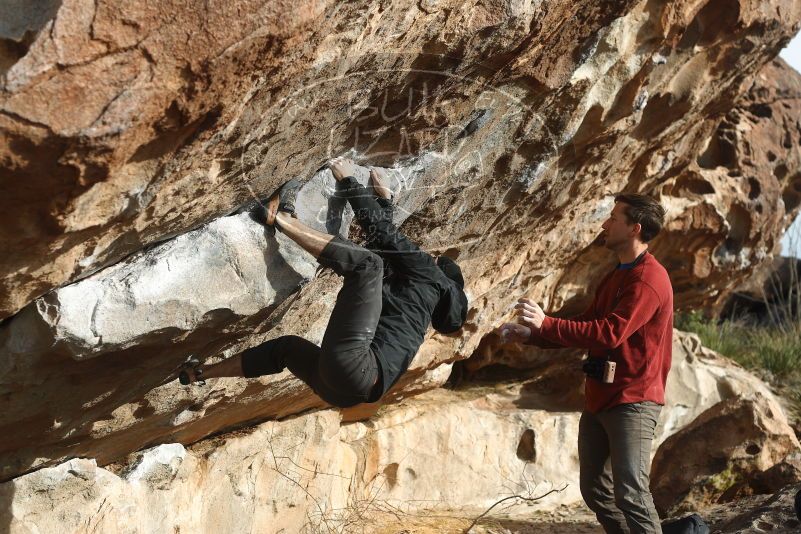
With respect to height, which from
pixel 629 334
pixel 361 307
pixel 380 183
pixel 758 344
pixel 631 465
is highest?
pixel 380 183

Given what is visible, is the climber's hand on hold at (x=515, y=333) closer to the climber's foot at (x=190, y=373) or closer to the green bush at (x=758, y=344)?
the climber's foot at (x=190, y=373)

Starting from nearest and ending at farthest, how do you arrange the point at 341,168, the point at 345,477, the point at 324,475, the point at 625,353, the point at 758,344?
1. the point at 341,168
2. the point at 625,353
3. the point at 324,475
4. the point at 345,477
5. the point at 758,344

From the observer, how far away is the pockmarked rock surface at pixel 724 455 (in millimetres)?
6023

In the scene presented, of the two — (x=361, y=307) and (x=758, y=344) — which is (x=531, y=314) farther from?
(x=758, y=344)

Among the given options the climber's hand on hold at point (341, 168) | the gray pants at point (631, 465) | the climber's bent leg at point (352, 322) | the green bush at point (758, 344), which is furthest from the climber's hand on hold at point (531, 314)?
the green bush at point (758, 344)

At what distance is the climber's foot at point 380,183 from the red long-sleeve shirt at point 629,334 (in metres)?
0.92

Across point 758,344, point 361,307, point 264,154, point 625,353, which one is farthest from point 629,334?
point 758,344

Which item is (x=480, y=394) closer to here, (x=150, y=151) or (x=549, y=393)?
(x=549, y=393)

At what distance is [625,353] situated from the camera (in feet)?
14.0

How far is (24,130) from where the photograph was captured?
2609mm

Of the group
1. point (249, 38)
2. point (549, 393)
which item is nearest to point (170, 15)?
point (249, 38)

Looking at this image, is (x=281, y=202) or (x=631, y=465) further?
(x=631, y=465)

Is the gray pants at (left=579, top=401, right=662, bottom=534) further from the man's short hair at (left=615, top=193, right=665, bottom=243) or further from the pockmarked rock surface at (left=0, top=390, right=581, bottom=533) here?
the pockmarked rock surface at (left=0, top=390, right=581, bottom=533)

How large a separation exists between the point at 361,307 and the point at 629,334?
1.24 meters
